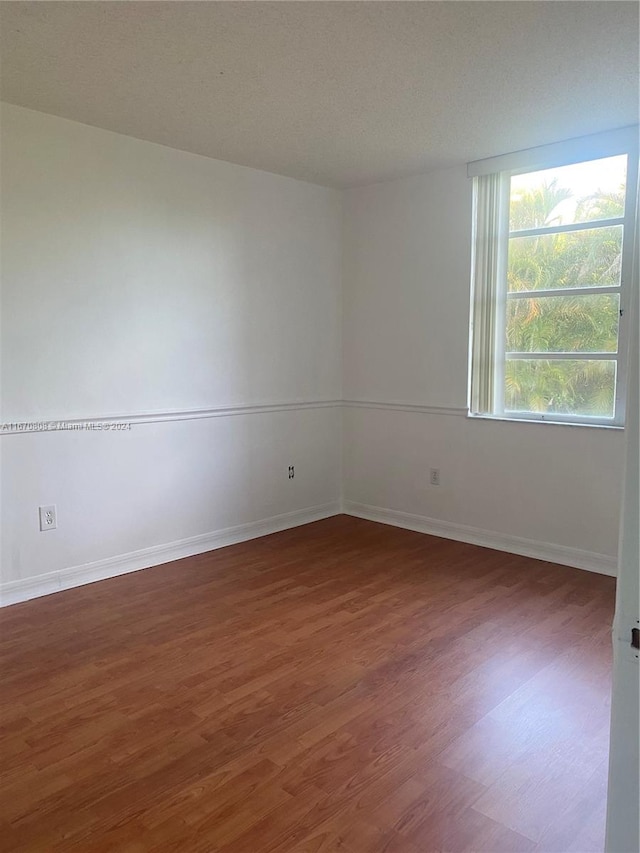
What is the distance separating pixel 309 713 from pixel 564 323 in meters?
2.65

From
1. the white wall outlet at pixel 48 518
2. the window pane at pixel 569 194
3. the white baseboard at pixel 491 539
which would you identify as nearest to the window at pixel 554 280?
the window pane at pixel 569 194

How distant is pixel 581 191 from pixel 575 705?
276 centimetres

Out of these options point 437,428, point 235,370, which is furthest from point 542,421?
point 235,370

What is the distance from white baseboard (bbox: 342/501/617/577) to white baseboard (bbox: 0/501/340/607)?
14.8 inches

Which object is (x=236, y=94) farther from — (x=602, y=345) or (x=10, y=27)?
(x=602, y=345)

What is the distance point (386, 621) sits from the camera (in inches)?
116

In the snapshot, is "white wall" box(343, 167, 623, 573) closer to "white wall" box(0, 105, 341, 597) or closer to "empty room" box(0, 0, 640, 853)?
"empty room" box(0, 0, 640, 853)

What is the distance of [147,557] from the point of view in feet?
12.1

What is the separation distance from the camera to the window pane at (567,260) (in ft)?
11.4

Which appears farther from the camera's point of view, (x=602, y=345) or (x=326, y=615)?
(x=602, y=345)

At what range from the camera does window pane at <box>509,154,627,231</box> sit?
11.2 ft

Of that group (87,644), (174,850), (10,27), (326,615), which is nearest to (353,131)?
(10,27)

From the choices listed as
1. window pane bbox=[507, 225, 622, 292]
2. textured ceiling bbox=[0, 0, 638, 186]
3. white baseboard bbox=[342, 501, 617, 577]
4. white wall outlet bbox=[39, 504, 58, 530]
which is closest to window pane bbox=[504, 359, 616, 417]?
window pane bbox=[507, 225, 622, 292]

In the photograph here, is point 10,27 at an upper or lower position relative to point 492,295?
upper
